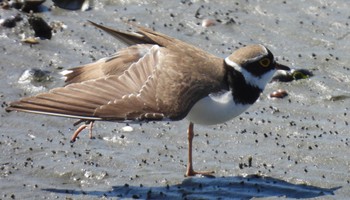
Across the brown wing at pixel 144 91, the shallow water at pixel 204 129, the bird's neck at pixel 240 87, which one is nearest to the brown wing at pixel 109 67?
the brown wing at pixel 144 91

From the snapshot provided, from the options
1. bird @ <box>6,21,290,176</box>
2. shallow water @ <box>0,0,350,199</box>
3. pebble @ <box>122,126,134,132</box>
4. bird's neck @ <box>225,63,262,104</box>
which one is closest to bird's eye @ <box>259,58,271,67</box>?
bird @ <box>6,21,290,176</box>

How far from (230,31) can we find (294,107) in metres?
1.88

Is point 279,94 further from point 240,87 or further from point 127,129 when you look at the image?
point 127,129

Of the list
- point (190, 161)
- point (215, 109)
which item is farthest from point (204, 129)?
point (215, 109)

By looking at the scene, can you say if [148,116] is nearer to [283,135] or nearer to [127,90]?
[127,90]

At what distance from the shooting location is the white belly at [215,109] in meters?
8.67

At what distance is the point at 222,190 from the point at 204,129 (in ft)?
4.64

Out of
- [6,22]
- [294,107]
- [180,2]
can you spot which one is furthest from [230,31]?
[6,22]

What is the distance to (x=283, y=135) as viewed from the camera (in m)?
9.68

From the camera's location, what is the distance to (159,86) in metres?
8.62

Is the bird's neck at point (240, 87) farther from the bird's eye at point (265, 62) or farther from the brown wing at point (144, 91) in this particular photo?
the bird's eye at point (265, 62)

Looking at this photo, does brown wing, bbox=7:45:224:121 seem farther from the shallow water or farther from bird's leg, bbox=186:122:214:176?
the shallow water

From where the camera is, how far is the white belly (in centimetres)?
867

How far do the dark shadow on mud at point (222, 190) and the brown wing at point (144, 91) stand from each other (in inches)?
28.0
